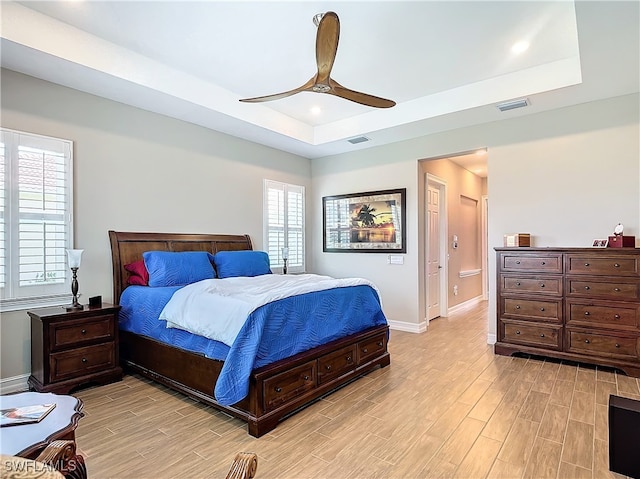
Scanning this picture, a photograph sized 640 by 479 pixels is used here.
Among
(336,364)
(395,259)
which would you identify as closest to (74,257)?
(336,364)

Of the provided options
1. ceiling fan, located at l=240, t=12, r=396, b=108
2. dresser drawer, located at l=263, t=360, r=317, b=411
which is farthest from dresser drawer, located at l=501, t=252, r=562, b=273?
dresser drawer, located at l=263, t=360, r=317, b=411

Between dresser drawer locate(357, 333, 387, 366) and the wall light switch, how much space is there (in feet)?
6.17

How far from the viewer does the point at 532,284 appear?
13.2 ft

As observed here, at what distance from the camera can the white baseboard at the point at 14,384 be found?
3.14 meters

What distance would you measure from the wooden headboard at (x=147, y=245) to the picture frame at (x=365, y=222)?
184 cm

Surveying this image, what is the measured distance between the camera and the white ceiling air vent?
3963mm

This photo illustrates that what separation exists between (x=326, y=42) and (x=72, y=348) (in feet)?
10.5

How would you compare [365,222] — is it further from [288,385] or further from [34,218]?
[34,218]

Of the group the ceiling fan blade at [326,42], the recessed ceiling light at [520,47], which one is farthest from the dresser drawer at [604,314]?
the ceiling fan blade at [326,42]

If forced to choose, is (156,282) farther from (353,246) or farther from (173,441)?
(353,246)

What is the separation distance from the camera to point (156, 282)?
12.5 feet

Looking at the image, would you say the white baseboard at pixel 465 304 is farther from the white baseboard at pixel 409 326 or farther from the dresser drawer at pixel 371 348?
the dresser drawer at pixel 371 348

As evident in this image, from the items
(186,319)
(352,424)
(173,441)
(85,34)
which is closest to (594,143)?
(352,424)

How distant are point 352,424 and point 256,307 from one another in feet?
3.57
